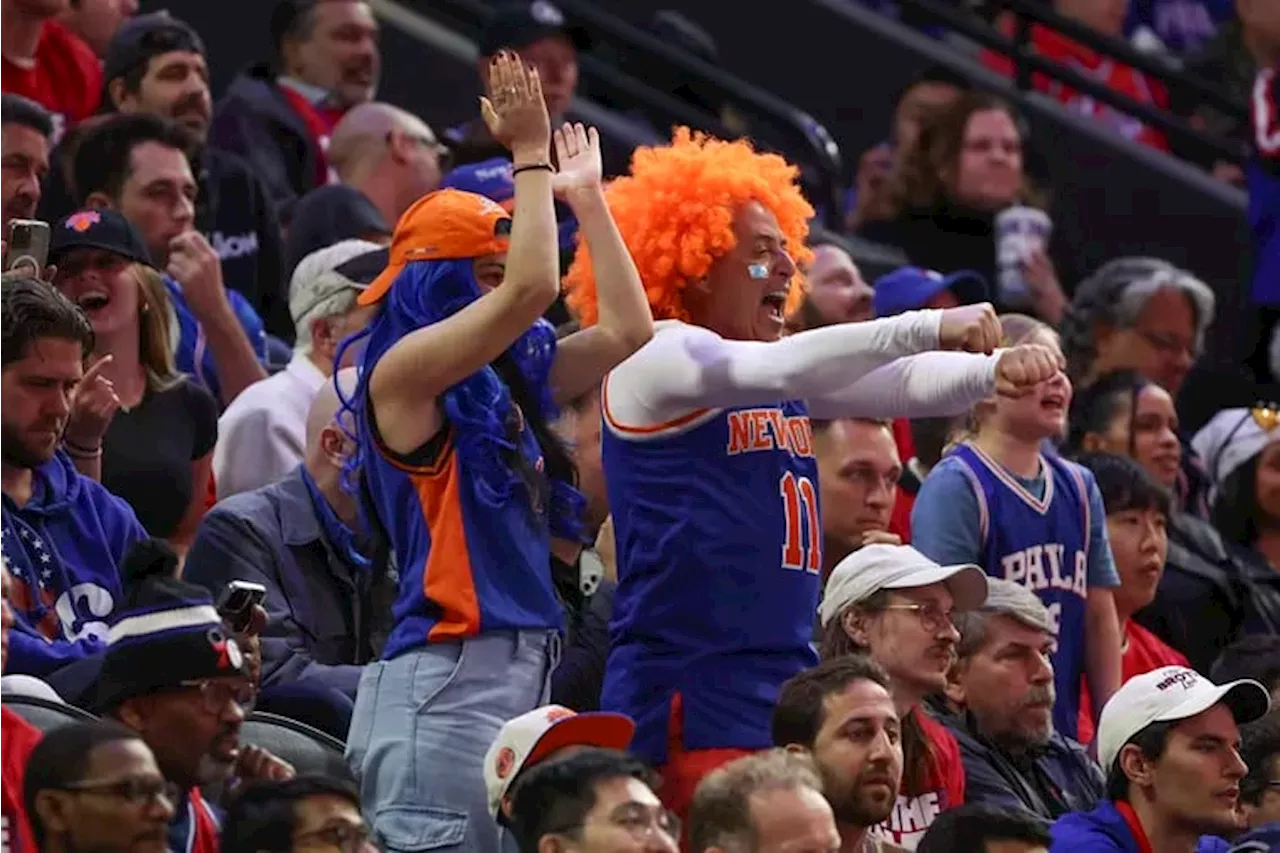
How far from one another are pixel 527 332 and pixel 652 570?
545 millimetres

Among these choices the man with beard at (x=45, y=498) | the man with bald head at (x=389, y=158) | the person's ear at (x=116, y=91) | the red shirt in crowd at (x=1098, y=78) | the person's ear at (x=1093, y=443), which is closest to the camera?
the man with beard at (x=45, y=498)

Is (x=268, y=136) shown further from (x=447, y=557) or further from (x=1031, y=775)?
(x=447, y=557)

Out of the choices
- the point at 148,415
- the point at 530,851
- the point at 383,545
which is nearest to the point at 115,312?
the point at 148,415

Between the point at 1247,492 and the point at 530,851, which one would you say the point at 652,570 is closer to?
the point at 530,851

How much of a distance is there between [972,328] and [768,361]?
0.48m

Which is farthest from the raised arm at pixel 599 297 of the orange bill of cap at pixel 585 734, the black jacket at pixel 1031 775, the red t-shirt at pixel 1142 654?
the red t-shirt at pixel 1142 654

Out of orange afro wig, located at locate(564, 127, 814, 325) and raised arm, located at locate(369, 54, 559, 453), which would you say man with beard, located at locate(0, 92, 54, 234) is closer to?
orange afro wig, located at locate(564, 127, 814, 325)

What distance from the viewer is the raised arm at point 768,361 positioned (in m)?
6.24

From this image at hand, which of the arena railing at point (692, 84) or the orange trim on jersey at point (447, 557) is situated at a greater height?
the arena railing at point (692, 84)

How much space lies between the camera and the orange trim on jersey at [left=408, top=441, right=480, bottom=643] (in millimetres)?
6387

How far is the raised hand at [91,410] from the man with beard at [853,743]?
186cm

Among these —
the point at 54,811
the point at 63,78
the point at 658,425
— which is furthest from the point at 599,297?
the point at 63,78

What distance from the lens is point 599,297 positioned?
671 centimetres

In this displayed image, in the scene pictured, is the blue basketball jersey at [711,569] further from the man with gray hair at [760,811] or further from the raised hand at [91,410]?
the raised hand at [91,410]
